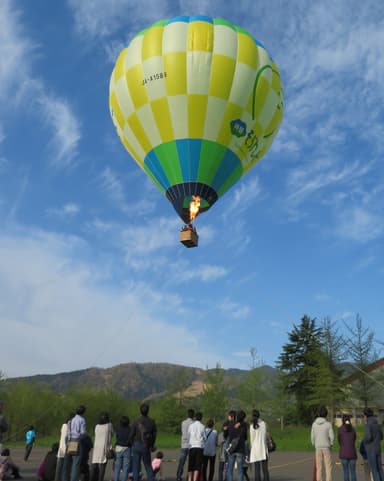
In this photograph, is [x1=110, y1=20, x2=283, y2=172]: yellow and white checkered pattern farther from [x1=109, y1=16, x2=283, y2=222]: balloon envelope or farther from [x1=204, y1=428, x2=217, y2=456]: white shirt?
[x1=204, y1=428, x2=217, y2=456]: white shirt

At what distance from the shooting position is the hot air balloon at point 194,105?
66.0 ft

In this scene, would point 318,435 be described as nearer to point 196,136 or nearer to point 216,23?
point 196,136

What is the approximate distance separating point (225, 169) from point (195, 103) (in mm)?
2908

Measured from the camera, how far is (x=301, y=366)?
2154 inches

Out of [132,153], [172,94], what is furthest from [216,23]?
[132,153]

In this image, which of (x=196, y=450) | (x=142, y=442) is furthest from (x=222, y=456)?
(x=142, y=442)

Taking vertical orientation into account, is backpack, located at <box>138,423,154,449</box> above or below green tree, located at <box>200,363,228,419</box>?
below

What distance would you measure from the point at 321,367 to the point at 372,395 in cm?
498

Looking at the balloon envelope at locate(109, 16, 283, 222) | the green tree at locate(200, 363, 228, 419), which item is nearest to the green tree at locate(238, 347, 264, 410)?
the green tree at locate(200, 363, 228, 419)

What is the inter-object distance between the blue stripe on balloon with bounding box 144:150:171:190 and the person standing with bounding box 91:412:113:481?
1167 centimetres

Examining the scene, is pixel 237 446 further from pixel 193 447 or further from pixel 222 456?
pixel 222 456

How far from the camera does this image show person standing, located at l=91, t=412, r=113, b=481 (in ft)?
34.9

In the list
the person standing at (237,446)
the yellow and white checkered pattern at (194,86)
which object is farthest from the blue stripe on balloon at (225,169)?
the person standing at (237,446)

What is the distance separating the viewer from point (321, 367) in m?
46.6
